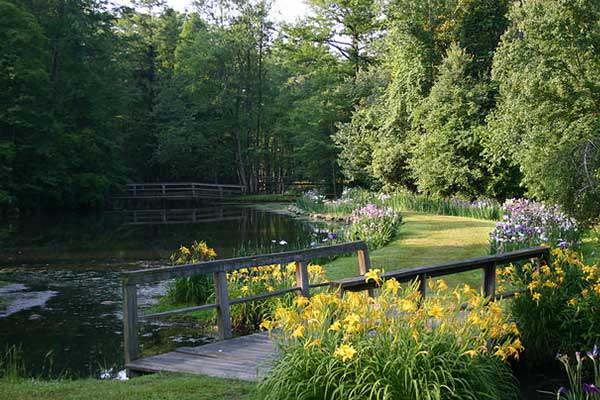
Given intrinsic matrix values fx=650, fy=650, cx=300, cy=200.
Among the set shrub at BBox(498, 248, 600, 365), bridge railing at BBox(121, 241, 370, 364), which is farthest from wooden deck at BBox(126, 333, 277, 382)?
shrub at BBox(498, 248, 600, 365)

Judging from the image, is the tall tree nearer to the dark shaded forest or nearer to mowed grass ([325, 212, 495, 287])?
the dark shaded forest

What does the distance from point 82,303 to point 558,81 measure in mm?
13168

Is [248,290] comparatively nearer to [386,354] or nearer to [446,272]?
[446,272]

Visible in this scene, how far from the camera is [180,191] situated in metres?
50.2

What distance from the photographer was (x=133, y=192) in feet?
156

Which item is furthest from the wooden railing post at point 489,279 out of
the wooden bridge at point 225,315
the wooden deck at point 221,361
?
the wooden deck at point 221,361

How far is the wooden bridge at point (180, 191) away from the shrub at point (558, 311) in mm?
40667

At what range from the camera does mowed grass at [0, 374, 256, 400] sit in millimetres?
5020

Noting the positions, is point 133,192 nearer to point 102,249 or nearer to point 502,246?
point 102,249

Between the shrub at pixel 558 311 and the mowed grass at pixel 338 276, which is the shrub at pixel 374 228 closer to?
the mowed grass at pixel 338 276

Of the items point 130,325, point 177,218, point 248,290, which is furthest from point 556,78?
point 177,218

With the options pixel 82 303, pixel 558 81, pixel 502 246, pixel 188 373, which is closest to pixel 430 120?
pixel 558 81

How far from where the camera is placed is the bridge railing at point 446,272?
6336mm

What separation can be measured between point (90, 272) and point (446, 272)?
10153 mm
